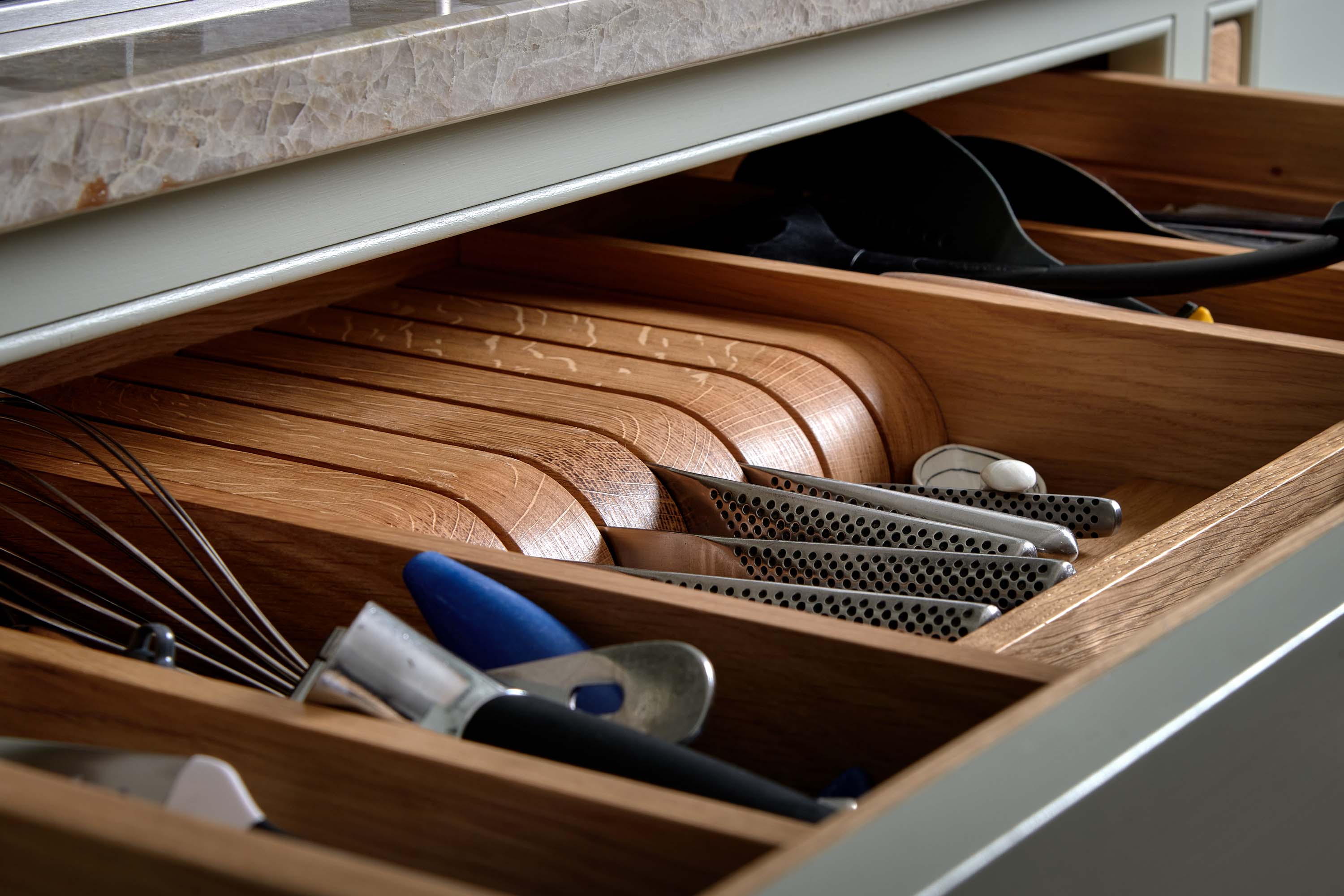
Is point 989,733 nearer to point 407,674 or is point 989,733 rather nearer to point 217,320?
point 407,674

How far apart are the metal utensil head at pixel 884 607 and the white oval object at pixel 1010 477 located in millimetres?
155

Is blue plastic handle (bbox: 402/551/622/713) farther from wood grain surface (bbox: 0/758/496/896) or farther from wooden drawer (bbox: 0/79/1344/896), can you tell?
wood grain surface (bbox: 0/758/496/896)

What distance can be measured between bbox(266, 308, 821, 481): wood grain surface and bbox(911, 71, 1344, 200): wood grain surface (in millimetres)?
603

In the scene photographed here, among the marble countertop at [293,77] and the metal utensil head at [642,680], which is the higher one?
the marble countertop at [293,77]

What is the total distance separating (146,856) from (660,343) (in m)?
0.57

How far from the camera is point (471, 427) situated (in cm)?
71

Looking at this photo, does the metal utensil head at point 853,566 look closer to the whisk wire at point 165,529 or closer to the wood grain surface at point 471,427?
the wood grain surface at point 471,427

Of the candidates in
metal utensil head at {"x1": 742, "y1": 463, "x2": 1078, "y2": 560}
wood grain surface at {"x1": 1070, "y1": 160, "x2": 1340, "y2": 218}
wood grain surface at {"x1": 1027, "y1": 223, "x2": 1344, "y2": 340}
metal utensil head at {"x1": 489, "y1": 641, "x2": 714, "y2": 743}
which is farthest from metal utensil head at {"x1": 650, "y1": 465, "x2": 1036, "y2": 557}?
wood grain surface at {"x1": 1070, "y1": 160, "x2": 1340, "y2": 218}

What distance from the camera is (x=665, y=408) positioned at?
74 cm

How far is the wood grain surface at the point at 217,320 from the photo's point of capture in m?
0.77

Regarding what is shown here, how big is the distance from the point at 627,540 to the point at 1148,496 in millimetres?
302

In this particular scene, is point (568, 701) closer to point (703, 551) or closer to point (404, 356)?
point (703, 551)

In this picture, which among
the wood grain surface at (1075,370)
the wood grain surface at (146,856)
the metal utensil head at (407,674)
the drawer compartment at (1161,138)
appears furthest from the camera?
the drawer compartment at (1161,138)

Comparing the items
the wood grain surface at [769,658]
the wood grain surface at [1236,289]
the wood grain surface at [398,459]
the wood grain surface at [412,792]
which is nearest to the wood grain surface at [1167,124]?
the wood grain surface at [1236,289]
